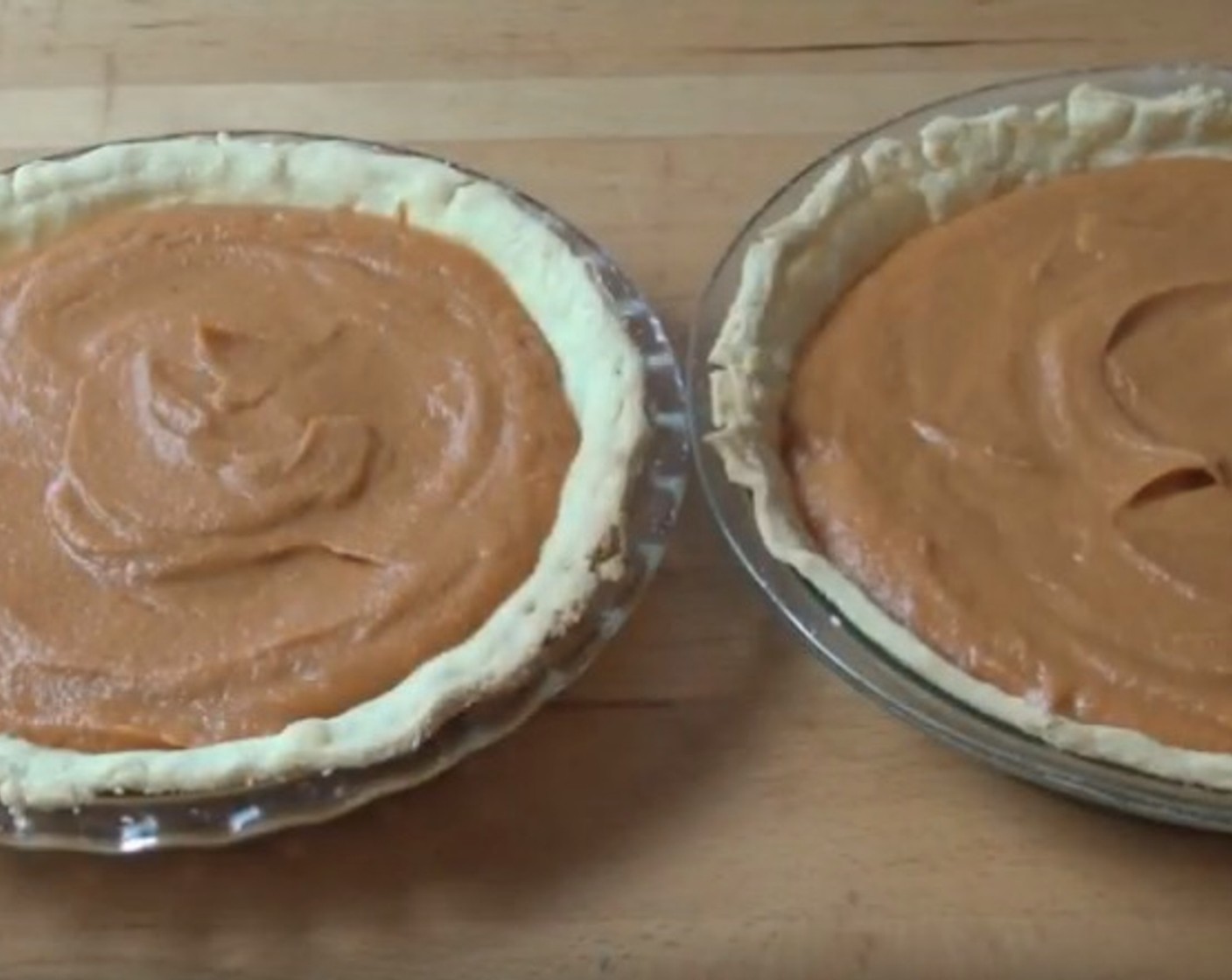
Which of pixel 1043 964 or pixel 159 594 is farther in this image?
pixel 159 594

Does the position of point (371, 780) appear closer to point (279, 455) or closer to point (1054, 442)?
point (279, 455)

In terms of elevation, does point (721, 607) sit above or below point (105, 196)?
below

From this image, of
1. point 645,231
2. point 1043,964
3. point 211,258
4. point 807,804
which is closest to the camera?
point 1043,964

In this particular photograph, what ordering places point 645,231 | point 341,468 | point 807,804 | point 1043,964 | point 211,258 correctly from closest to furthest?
1. point 1043,964
2. point 807,804
3. point 341,468
4. point 211,258
5. point 645,231

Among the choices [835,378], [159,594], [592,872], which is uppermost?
[835,378]

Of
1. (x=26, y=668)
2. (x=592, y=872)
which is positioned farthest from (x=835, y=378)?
(x=26, y=668)

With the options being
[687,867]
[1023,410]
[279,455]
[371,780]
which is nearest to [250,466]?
[279,455]

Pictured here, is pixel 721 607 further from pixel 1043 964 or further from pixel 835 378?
pixel 1043 964
